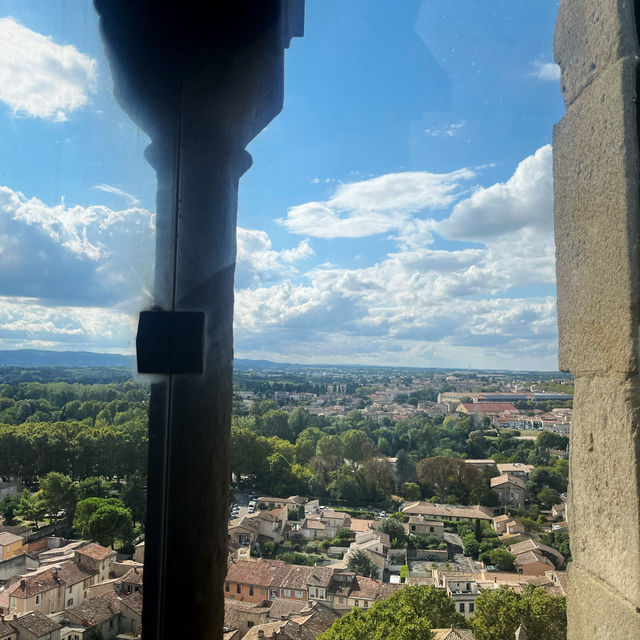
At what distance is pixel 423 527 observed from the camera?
230 cm

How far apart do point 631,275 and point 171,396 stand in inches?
44.0

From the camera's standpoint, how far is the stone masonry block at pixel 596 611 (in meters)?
1.16

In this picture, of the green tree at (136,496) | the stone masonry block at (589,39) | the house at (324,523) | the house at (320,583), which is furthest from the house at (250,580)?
the stone masonry block at (589,39)

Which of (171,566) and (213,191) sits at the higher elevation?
(213,191)

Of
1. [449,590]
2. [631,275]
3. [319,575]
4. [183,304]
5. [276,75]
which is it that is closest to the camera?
[631,275]

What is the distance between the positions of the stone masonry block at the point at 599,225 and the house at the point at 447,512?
1102 mm

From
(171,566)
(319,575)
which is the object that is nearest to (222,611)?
(171,566)

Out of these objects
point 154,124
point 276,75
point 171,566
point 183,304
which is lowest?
point 171,566

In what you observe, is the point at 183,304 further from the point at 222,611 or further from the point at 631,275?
the point at 631,275

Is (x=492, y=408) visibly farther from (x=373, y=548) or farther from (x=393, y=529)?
(x=373, y=548)

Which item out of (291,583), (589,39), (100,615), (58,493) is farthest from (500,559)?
(589,39)

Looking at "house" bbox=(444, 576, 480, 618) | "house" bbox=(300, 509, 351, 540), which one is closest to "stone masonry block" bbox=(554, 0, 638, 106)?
"house" bbox=(300, 509, 351, 540)

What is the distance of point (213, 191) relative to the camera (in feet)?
4.33

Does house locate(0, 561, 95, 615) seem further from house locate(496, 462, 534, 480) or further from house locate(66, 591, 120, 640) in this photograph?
house locate(496, 462, 534, 480)
